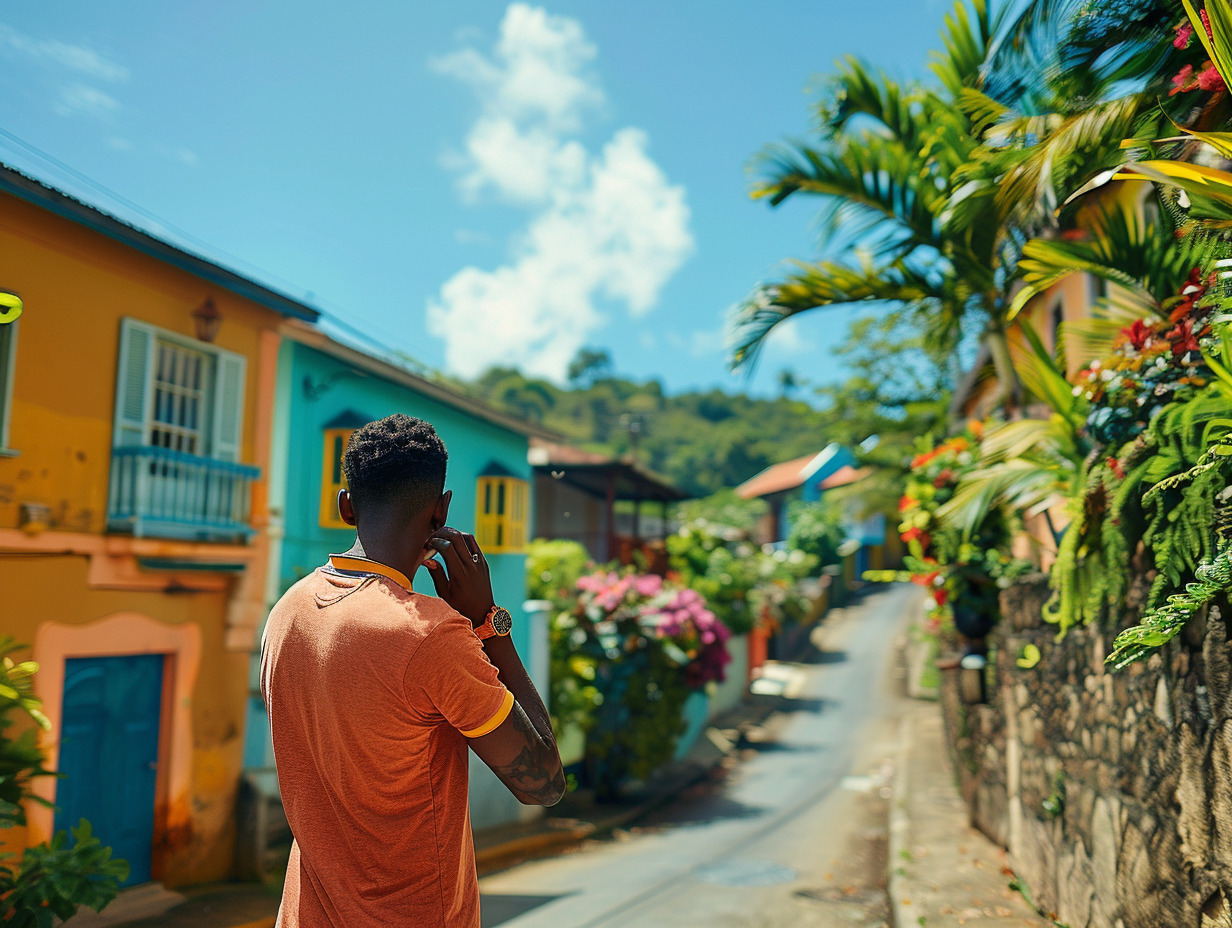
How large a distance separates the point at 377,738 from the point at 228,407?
762 cm

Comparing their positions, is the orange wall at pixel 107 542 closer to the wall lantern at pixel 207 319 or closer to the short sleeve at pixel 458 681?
the wall lantern at pixel 207 319

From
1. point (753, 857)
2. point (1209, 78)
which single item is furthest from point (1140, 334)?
point (753, 857)

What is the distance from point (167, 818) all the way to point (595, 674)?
245 inches

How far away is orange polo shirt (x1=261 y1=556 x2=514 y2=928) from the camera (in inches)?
75.4

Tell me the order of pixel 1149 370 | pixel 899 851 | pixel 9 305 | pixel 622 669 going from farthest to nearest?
pixel 622 669, pixel 899 851, pixel 1149 370, pixel 9 305

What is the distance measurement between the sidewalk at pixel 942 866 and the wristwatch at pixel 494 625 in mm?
4533

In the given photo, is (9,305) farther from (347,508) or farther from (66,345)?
(66,345)

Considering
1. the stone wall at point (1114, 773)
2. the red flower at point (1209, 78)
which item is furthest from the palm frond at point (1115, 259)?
the stone wall at point (1114, 773)

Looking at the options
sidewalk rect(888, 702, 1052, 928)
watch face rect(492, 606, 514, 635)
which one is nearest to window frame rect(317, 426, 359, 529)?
sidewalk rect(888, 702, 1052, 928)

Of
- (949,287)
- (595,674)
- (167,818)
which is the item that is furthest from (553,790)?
(595,674)

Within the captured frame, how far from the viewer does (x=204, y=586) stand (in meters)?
8.59

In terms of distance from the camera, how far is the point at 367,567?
81.7 inches

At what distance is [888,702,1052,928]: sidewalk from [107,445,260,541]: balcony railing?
640 cm

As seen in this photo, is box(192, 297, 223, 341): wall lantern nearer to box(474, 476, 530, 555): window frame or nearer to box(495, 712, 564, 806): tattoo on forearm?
box(474, 476, 530, 555): window frame
